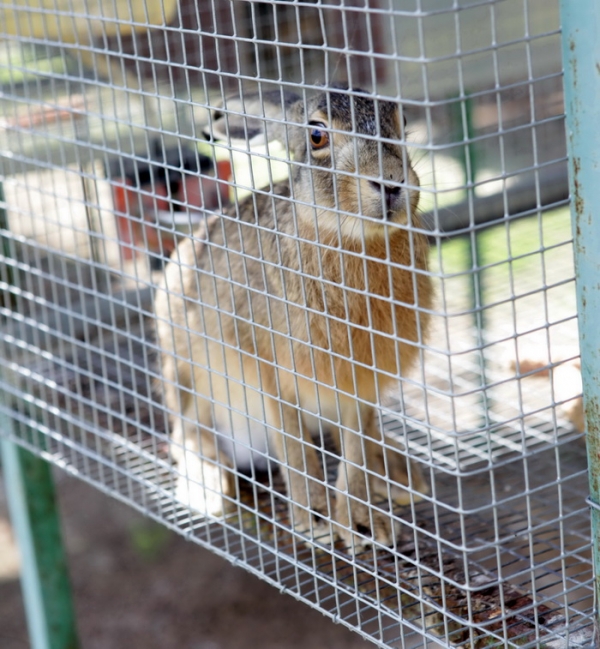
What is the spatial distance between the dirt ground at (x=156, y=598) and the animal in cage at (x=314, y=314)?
1.78 m

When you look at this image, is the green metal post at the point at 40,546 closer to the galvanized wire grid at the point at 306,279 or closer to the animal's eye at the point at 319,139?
the galvanized wire grid at the point at 306,279

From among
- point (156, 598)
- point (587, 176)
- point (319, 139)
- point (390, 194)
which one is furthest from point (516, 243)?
point (587, 176)

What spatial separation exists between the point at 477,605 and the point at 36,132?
1.60 metres

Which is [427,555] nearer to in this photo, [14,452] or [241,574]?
[14,452]

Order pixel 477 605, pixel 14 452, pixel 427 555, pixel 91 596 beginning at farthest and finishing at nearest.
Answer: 1. pixel 91 596
2. pixel 14 452
3. pixel 427 555
4. pixel 477 605

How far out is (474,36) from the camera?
13.9 feet

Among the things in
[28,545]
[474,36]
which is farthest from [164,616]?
[474,36]

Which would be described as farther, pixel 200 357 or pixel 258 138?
pixel 200 357

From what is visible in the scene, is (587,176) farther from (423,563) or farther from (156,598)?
(156,598)

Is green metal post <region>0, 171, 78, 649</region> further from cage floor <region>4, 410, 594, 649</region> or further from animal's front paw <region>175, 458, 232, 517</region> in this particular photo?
animal's front paw <region>175, 458, 232, 517</region>

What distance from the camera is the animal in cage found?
170cm

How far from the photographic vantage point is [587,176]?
1.34 m

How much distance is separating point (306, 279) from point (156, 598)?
2971mm

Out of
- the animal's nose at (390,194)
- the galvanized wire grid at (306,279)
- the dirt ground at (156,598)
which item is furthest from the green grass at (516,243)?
the animal's nose at (390,194)
